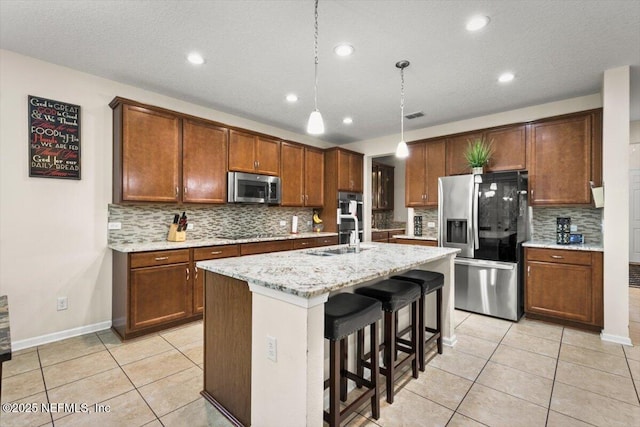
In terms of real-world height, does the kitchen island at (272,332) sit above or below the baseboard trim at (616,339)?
above

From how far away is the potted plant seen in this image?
12.9ft

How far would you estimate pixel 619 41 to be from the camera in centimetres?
249

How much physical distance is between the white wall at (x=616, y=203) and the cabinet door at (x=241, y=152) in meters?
4.04

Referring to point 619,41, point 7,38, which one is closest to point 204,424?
point 7,38

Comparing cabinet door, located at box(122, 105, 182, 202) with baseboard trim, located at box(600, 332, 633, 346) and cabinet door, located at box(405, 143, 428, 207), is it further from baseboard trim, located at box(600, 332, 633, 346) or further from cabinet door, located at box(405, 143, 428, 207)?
baseboard trim, located at box(600, 332, 633, 346)

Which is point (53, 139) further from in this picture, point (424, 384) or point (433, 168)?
point (433, 168)

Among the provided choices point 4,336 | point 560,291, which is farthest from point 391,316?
point 560,291

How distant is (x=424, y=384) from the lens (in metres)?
2.26

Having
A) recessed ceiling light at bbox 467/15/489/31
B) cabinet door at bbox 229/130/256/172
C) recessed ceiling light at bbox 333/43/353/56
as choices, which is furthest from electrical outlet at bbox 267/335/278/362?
cabinet door at bbox 229/130/256/172

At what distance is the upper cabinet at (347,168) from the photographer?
17.3ft

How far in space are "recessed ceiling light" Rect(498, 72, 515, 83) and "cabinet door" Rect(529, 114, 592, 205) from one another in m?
0.91

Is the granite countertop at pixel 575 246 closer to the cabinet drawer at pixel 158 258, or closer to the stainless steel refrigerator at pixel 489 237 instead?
the stainless steel refrigerator at pixel 489 237

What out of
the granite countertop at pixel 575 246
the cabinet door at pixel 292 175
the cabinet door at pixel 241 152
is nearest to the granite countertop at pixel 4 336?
the cabinet door at pixel 241 152

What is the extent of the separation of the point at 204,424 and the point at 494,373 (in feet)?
7.10
